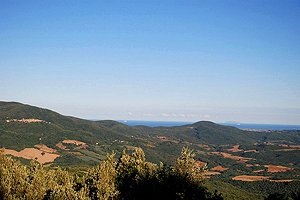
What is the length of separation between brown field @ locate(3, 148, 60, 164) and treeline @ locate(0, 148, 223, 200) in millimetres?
128890

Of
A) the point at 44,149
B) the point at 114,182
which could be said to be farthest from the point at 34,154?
the point at 114,182

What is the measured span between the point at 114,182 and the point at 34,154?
143 meters

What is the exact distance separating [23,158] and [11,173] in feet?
430

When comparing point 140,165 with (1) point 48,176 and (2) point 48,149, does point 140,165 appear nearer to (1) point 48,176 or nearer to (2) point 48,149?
(1) point 48,176

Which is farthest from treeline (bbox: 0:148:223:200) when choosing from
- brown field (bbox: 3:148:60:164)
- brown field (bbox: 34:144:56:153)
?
brown field (bbox: 34:144:56:153)

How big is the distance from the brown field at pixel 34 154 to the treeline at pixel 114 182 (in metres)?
129

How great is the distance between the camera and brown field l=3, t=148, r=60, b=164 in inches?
6555

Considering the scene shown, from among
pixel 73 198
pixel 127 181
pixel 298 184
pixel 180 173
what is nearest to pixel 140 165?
pixel 127 181

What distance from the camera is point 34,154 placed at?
17275cm

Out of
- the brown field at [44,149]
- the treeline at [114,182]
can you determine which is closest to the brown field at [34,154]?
the brown field at [44,149]

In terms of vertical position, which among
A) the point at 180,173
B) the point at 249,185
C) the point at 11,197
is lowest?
the point at 249,185

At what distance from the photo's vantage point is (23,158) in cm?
16325

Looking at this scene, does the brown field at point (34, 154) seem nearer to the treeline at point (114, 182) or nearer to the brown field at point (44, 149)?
the brown field at point (44, 149)

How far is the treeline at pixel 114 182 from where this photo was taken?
3843 cm
